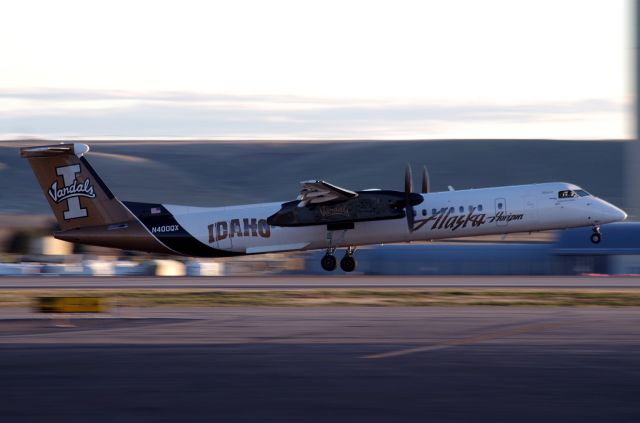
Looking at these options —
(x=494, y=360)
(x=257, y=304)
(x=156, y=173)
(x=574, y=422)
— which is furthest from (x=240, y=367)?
(x=156, y=173)

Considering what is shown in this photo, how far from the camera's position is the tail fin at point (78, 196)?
38000mm

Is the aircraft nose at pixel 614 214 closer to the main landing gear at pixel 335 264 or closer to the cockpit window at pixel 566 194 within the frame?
the cockpit window at pixel 566 194

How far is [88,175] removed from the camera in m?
38.2

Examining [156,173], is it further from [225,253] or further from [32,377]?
[32,377]

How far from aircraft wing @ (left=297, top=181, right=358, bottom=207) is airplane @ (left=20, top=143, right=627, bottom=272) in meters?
0.04

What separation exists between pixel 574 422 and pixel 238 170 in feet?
494

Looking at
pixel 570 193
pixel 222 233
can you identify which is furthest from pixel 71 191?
pixel 570 193

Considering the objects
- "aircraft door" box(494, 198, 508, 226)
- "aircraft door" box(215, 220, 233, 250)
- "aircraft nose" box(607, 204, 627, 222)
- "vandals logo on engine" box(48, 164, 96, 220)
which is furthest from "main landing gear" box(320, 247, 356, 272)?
"aircraft nose" box(607, 204, 627, 222)

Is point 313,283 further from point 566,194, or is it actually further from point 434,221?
point 566,194

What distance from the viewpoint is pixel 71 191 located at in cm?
3809

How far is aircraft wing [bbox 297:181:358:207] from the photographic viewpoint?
3678cm

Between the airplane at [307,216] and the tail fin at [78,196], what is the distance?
0.04 meters

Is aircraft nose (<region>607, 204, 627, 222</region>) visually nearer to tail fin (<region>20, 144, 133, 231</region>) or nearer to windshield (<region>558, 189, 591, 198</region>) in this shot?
windshield (<region>558, 189, 591, 198</region>)

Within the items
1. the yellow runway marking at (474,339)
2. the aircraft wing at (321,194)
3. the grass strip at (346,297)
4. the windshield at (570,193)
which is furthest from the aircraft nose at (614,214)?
the yellow runway marking at (474,339)
